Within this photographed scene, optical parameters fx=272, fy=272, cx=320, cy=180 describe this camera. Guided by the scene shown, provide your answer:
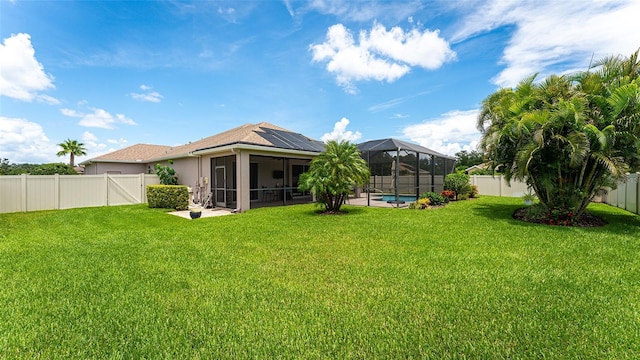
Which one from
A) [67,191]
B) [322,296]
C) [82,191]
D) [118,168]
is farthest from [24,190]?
[322,296]

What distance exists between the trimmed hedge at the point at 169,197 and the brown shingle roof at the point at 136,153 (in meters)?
9.92

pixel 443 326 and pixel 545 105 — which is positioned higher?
pixel 545 105

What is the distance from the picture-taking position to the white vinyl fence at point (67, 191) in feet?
41.2

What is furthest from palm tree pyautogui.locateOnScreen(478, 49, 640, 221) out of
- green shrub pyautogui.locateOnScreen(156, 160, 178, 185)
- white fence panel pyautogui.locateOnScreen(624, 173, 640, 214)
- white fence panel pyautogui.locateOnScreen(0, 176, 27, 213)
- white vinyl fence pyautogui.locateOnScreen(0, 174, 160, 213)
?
white fence panel pyautogui.locateOnScreen(0, 176, 27, 213)

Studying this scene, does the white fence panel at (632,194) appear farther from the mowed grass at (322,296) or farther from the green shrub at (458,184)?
the green shrub at (458,184)

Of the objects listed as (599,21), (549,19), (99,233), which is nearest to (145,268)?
(99,233)

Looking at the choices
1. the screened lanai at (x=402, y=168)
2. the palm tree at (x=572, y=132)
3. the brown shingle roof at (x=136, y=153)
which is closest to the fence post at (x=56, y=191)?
the brown shingle roof at (x=136, y=153)

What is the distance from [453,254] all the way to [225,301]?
4.58 meters

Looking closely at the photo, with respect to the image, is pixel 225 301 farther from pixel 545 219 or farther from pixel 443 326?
pixel 545 219

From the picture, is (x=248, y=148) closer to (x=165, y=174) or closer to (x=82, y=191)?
(x=165, y=174)

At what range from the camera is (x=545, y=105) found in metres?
9.80

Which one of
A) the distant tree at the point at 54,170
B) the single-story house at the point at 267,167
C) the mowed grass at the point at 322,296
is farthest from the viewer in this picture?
the distant tree at the point at 54,170

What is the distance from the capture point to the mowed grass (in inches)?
106

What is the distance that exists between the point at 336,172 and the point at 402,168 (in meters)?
6.68
